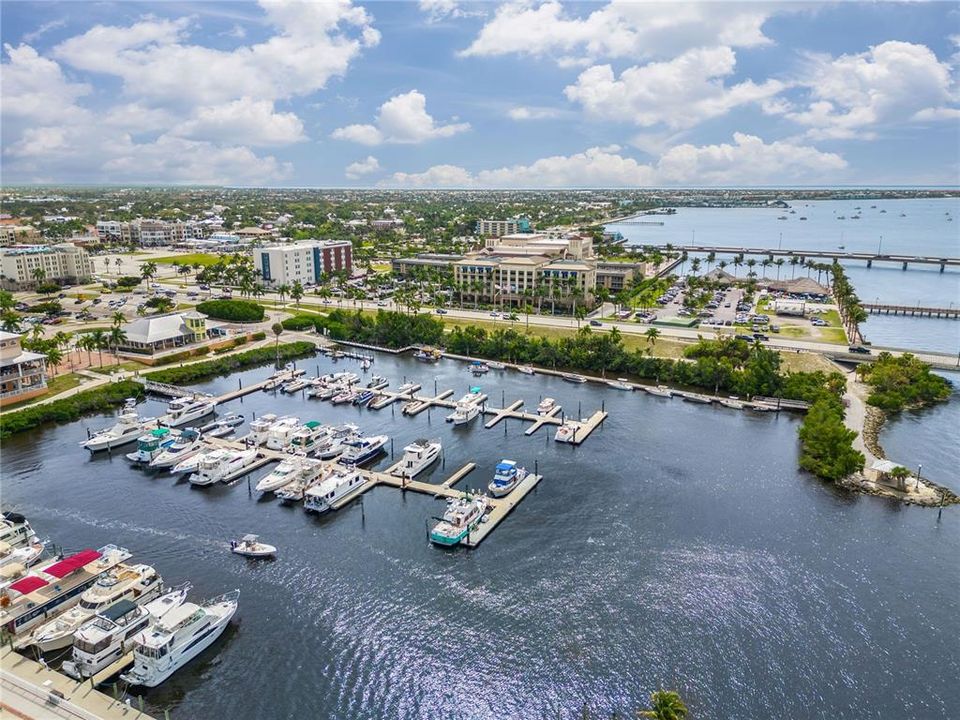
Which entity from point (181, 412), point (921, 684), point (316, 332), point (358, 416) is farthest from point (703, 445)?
point (316, 332)

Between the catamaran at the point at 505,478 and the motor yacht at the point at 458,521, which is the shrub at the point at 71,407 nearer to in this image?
the motor yacht at the point at 458,521

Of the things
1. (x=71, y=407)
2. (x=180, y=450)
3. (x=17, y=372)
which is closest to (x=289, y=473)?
(x=180, y=450)

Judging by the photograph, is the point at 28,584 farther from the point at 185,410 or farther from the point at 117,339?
the point at 117,339

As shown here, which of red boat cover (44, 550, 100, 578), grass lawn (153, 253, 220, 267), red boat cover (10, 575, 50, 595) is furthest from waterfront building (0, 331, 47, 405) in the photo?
grass lawn (153, 253, 220, 267)

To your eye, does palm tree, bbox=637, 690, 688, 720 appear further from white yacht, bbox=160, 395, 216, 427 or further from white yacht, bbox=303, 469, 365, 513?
white yacht, bbox=160, 395, 216, 427

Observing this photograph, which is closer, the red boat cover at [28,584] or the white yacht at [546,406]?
the red boat cover at [28,584]

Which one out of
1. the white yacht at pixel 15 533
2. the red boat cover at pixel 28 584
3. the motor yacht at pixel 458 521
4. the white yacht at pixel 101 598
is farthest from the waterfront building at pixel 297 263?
the red boat cover at pixel 28 584
